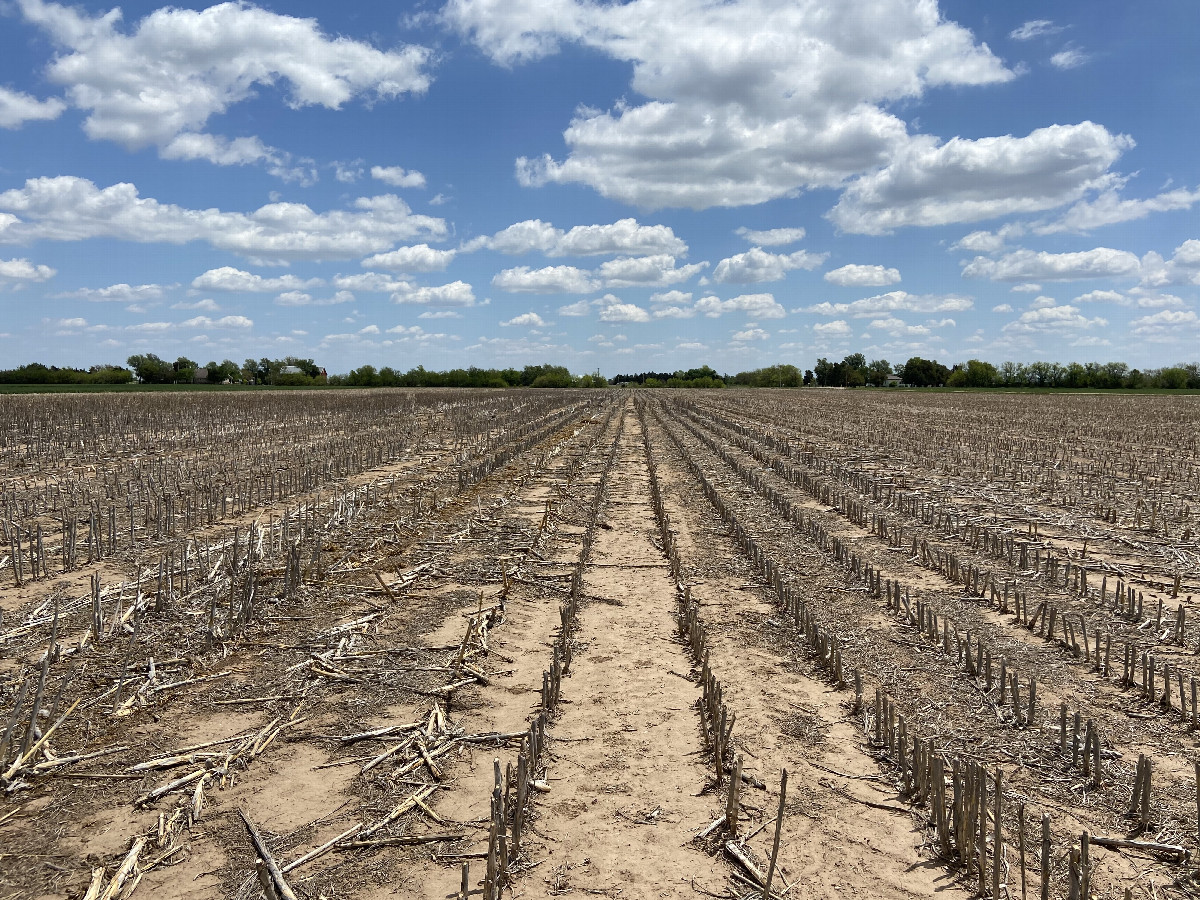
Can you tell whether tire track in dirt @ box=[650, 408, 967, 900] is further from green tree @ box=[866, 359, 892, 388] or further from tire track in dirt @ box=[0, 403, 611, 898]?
green tree @ box=[866, 359, 892, 388]

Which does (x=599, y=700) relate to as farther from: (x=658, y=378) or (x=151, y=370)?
(x=658, y=378)

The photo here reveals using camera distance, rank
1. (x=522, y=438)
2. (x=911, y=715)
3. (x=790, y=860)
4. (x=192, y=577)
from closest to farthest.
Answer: (x=790, y=860) → (x=911, y=715) → (x=192, y=577) → (x=522, y=438)

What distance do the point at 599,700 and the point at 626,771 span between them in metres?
0.96

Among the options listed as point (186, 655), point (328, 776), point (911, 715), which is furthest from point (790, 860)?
point (186, 655)

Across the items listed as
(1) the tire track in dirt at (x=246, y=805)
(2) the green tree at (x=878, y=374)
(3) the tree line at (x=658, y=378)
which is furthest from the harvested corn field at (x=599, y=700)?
(2) the green tree at (x=878, y=374)

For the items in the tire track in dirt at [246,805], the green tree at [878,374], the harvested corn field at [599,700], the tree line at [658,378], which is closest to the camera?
the tire track in dirt at [246,805]

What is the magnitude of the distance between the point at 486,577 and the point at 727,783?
15.4 ft

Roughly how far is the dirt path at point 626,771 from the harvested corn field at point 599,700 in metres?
0.02

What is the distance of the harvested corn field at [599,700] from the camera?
3.62 metres

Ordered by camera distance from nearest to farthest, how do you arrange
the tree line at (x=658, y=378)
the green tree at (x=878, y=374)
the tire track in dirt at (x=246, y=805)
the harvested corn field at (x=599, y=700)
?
the tire track in dirt at (x=246, y=805)
the harvested corn field at (x=599, y=700)
the tree line at (x=658, y=378)
the green tree at (x=878, y=374)

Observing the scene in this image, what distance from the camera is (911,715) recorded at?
16.7ft

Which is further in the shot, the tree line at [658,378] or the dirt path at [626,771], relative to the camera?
the tree line at [658,378]

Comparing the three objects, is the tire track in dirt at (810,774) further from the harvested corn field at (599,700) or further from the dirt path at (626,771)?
the dirt path at (626,771)

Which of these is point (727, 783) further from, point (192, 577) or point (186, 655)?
point (192, 577)
